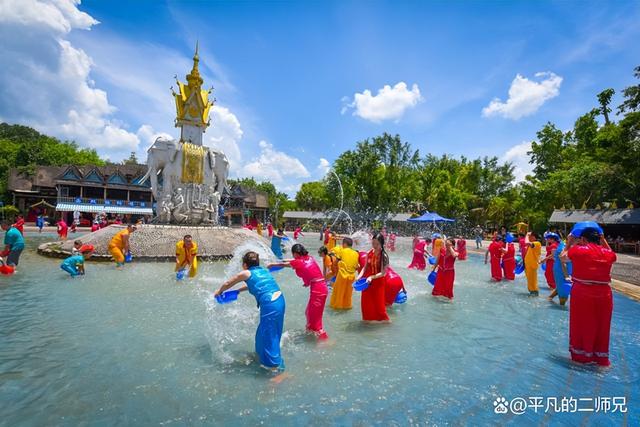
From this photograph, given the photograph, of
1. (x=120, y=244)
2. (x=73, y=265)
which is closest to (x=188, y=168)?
(x=120, y=244)

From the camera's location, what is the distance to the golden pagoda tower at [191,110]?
1991 cm

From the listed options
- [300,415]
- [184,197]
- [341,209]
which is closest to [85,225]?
[184,197]

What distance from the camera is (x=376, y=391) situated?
423 cm

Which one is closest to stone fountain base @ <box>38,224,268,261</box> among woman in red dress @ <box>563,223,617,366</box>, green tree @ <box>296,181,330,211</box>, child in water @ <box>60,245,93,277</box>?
child in water @ <box>60,245,93,277</box>

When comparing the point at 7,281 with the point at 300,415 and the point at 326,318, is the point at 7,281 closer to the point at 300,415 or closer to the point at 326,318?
the point at 326,318

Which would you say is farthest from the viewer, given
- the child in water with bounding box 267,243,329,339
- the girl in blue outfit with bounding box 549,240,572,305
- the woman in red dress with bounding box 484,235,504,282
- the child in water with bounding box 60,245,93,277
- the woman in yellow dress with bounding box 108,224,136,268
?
the woman in red dress with bounding box 484,235,504,282

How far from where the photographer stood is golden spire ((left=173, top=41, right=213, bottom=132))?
19.9 meters

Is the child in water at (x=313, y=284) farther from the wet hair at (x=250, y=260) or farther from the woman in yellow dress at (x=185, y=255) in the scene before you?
the woman in yellow dress at (x=185, y=255)

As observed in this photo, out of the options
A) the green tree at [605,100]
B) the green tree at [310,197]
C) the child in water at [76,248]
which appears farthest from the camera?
the green tree at [310,197]

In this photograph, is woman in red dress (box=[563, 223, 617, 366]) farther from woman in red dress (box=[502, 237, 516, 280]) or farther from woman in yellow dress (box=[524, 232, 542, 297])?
woman in red dress (box=[502, 237, 516, 280])

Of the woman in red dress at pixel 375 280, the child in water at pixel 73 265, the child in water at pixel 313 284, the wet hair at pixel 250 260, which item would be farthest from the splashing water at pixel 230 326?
the child in water at pixel 73 265

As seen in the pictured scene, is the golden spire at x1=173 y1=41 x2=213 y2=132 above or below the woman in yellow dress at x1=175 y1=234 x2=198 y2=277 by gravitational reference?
above

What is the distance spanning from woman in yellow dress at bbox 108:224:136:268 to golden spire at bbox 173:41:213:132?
937 centimetres

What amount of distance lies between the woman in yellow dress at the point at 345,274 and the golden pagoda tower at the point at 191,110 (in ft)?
50.1
